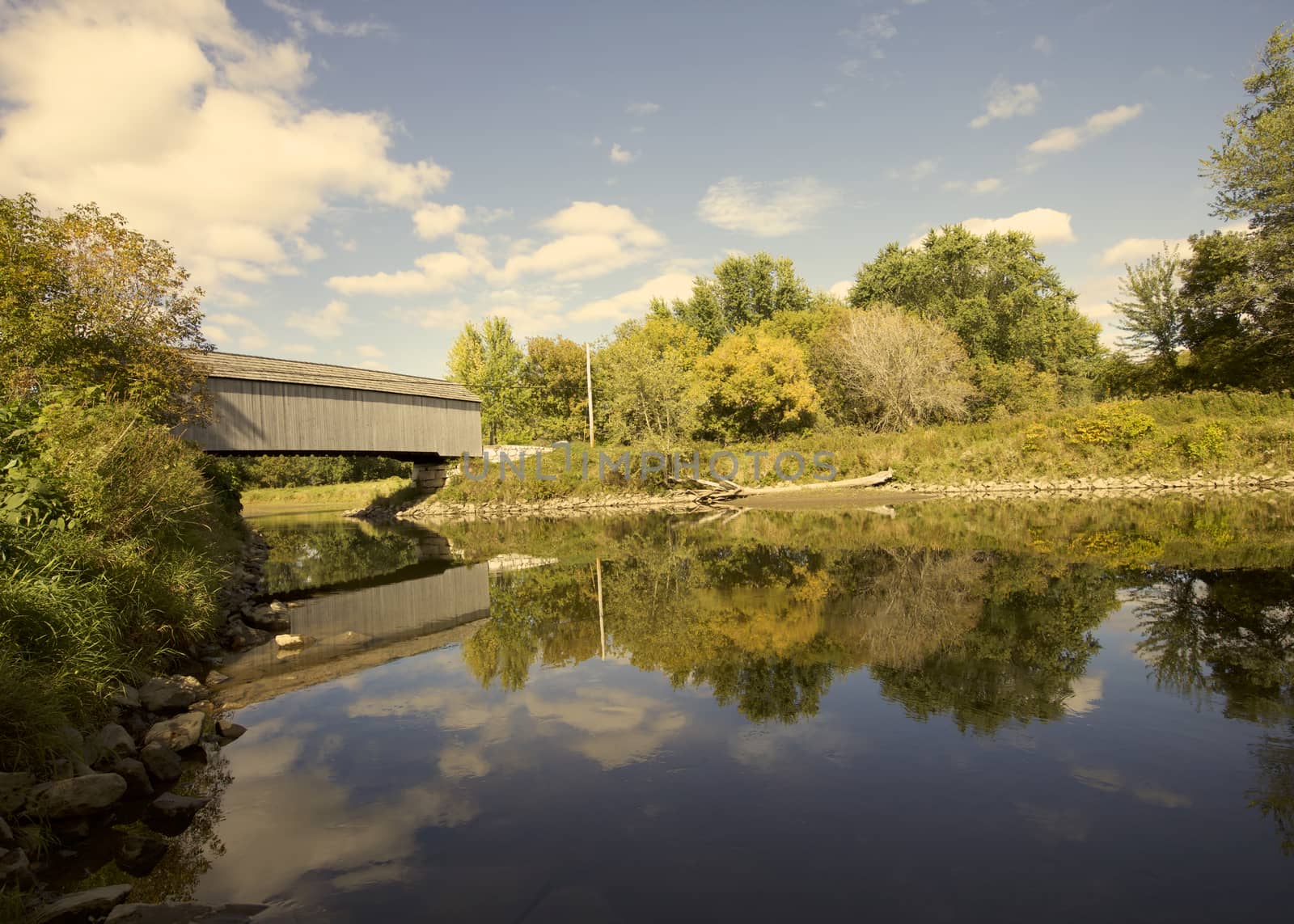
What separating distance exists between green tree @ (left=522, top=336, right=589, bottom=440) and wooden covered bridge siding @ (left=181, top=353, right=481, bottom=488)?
783 inches

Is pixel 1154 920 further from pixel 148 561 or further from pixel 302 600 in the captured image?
pixel 302 600

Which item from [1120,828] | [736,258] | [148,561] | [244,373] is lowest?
[1120,828]

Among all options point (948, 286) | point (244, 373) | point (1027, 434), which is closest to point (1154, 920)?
point (244, 373)

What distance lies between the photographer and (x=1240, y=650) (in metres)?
7.29

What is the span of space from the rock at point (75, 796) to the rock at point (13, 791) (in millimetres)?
54

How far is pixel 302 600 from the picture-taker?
1335cm

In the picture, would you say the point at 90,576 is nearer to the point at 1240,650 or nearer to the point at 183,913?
the point at 183,913

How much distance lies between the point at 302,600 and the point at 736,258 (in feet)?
147

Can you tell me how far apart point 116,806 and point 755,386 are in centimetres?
3659

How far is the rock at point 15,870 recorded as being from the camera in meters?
3.72

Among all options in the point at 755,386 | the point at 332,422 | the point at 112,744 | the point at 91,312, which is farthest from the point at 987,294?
the point at 112,744

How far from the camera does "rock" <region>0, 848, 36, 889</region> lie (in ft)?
12.2

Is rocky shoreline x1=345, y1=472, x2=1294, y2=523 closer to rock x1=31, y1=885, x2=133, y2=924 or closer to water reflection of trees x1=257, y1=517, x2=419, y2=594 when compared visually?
water reflection of trees x1=257, y1=517, x2=419, y2=594

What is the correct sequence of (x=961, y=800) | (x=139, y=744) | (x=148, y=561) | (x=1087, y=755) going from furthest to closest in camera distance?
1. (x=148, y=561)
2. (x=139, y=744)
3. (x=1087, y=755)
4. (x=961, y=800)
